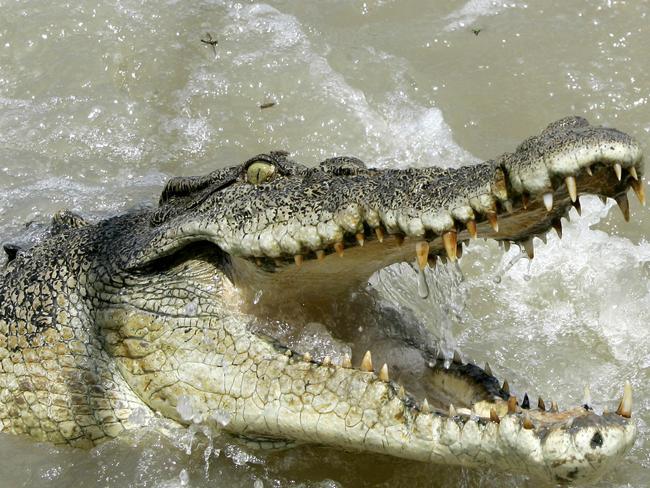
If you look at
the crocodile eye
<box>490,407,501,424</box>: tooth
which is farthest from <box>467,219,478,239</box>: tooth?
the crocodile eye

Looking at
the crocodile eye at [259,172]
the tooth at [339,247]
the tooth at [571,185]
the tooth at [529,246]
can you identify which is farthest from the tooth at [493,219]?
the crocodile eye at [259,172]

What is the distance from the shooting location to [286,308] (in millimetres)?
3766

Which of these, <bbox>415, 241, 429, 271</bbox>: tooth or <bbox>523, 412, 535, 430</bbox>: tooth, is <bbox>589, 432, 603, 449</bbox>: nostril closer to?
<bbox>523, 412, 535, 430</bbox>: tooth

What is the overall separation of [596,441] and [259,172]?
175 cm

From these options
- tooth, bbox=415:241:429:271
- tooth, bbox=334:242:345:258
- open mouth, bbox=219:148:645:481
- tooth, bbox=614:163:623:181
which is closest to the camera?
tooth, bbox=614:163:623:181

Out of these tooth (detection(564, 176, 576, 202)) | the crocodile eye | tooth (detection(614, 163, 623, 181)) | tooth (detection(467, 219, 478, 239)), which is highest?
tooth (detection(614, 163, 623, 181))

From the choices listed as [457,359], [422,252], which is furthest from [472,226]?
[457,359]

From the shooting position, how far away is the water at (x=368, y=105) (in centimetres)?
559

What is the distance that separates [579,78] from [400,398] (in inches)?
203

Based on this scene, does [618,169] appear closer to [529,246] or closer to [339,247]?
[529,246]

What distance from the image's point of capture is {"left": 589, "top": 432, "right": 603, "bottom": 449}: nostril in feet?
9.23

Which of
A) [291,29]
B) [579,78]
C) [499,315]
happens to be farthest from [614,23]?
[499,315]

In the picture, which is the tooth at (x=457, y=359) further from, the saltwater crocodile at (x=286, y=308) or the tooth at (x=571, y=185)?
the tooth at (x=571, y=185)

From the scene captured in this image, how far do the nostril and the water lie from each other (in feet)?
6.54
